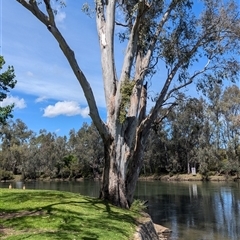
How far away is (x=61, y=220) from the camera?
657cm

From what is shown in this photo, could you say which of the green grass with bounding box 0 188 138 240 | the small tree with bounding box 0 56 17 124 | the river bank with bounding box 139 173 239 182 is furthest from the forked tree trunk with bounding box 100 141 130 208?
the river bank with bounding box 139 173 239 182

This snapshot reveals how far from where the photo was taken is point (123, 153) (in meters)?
9.82

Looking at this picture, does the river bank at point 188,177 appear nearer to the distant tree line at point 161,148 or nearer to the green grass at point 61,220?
the distant tree line at point 161,148

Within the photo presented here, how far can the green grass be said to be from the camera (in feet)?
18.3

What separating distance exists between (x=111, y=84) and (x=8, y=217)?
4.92m

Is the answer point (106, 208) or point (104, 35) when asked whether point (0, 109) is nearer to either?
point (104, 35)

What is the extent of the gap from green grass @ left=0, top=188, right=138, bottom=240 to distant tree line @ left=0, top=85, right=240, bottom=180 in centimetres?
2341

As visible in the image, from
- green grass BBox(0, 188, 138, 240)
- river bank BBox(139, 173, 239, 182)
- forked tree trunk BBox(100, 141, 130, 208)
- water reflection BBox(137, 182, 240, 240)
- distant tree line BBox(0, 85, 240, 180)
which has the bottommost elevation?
water reflection BBox(137, 182, 240, 240)

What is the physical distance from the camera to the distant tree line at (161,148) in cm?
4372

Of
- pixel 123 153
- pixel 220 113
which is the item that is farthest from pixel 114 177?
pixel 220 113

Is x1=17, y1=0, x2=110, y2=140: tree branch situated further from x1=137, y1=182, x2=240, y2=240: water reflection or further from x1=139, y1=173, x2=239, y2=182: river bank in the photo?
x1=139, y1=173, x2=239, y2=182: river bank

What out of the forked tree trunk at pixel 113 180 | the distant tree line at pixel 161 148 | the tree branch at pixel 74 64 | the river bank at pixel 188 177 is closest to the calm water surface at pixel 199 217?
the forked tree trunk at pixel 113 180

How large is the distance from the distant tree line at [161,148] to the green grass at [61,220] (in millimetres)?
23411

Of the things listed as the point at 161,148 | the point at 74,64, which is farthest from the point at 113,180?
the point at 161,148
